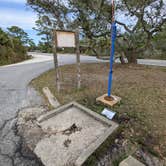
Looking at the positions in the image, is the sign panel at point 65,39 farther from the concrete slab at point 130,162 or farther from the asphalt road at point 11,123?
the concrete slab at point 130,162

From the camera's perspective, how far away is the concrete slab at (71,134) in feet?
5.37

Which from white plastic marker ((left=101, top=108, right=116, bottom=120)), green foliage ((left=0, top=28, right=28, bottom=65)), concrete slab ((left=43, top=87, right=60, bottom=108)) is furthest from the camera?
green foliage ((left=0, top=28, right=28, bottom=65))

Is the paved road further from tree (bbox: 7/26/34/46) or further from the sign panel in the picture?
tree (bbox: 7/26/34/46)

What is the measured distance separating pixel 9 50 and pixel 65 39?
9275 millimetres

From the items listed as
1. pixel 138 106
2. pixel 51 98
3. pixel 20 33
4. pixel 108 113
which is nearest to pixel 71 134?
pixel 108 113

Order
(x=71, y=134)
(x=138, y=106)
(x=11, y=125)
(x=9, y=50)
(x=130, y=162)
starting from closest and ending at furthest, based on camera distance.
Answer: (x=130, y=162) < (x=71, y=134) < (x=11, y=125) < (x=138, y=106) < (x=9, y=50)

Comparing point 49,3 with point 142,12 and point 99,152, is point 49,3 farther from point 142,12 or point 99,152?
point 99,152

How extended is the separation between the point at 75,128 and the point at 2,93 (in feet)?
8.86

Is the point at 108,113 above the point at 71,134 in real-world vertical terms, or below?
above

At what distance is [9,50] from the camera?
10539mm

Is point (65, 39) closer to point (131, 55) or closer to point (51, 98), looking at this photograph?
point (51, 98)

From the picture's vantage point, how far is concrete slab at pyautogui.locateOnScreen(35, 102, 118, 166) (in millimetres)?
1638

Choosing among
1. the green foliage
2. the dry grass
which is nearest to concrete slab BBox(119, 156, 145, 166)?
the dry grass

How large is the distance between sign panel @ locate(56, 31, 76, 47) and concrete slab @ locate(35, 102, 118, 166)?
1530 mm
